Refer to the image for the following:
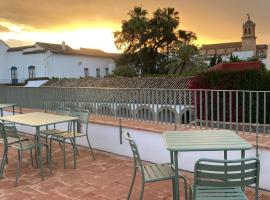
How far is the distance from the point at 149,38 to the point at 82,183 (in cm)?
3303

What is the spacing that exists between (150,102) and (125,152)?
1.10 meters

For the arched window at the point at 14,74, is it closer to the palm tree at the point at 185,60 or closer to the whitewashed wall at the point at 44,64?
the whitewashed wall at the point at 44,64

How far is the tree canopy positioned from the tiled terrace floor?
31.7m

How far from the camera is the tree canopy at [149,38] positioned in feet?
120

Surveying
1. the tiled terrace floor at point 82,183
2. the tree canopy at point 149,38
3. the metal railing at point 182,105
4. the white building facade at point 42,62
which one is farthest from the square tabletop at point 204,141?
the white building facade at point 42,62

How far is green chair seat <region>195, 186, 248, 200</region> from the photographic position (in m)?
2.73

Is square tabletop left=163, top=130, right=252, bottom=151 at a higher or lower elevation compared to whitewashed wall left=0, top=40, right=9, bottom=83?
lower

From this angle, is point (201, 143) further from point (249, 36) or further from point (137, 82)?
point (249, 36)

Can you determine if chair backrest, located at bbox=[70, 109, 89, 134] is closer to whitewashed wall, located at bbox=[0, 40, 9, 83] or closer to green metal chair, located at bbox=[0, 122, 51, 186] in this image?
green metal chair, located at bbox=[0, 122, 51, 186]

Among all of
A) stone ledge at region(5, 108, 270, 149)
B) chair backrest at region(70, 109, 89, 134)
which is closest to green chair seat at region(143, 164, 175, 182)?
stone ledge at region(5, 108, 270, 149)

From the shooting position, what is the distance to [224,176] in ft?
8.53

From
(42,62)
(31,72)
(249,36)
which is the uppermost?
(249,36)

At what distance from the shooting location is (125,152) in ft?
20.7

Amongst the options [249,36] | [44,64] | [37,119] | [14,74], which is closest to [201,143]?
[37,119]
